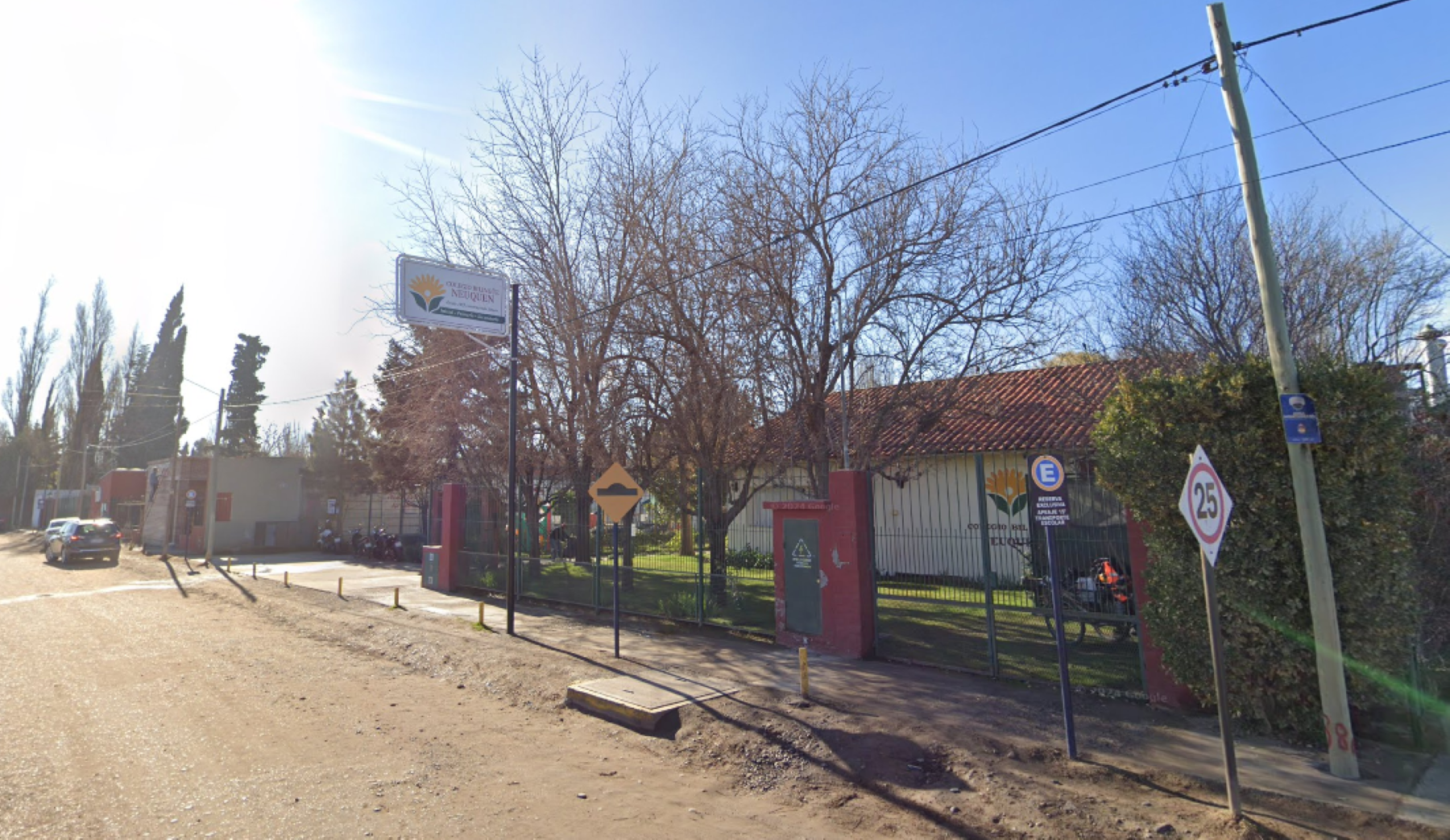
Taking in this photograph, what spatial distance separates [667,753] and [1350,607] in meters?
6.01

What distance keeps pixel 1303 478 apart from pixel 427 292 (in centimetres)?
1388

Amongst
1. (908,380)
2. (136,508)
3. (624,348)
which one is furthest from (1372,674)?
(136,508)

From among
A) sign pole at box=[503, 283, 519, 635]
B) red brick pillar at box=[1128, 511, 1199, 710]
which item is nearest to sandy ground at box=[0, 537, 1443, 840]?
red brick pillar at box=[1128, 511, 1199, 710]

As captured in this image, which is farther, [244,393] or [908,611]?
[244,393]

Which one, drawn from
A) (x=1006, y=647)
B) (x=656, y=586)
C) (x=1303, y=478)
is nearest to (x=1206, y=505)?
(x=1303, y=478)

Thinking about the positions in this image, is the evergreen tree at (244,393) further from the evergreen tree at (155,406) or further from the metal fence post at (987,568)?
the metal fence post at (987,568)

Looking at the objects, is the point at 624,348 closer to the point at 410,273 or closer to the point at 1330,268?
the point at 410,273

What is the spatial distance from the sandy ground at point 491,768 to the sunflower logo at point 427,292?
22.6 ft

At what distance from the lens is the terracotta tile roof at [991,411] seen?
13.9 metres

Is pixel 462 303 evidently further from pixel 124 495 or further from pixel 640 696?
pixel 124 495

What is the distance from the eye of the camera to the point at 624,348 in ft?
54.9

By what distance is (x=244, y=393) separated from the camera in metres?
59.8

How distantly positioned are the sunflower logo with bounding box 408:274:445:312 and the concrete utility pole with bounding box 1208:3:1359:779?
12890 mm

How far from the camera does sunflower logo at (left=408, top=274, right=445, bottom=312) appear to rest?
14703 millimetres
